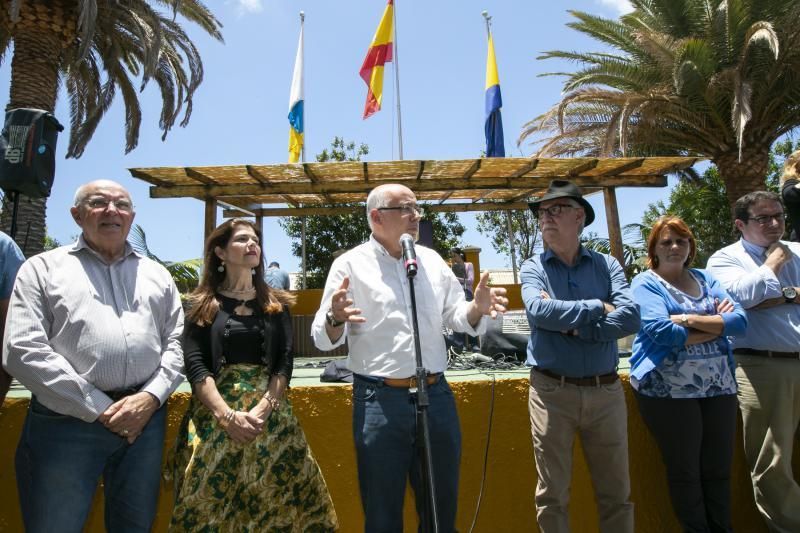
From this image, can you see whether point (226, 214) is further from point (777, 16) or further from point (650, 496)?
point (777, 16)

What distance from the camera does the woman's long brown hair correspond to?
2.62 meters

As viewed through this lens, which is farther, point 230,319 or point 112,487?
point 230,319

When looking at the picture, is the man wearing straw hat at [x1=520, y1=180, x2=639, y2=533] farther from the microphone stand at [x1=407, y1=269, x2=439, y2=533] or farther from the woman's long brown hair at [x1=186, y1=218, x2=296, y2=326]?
the woman's long brown hair at [x1=186, y1=218, x2=296, y2=326]

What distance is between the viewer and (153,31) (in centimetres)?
1031

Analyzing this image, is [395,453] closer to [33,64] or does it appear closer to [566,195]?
[566,195]

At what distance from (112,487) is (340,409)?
50.0 inches

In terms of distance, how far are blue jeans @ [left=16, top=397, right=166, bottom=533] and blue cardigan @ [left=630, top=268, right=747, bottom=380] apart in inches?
100

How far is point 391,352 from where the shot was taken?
245 centimetres

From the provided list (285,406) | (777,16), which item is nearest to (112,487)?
(285,406)

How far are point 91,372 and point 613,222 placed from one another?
7.80 meters

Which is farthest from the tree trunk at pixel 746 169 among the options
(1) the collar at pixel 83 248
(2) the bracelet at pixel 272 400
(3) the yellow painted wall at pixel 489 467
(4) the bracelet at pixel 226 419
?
(1) the collar at pixel 83 248

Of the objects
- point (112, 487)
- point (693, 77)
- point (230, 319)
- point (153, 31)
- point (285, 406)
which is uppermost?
point (153, 31)

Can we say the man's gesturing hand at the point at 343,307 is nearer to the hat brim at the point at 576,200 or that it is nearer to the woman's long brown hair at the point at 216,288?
the woman's long brown hair at the point at 216,288

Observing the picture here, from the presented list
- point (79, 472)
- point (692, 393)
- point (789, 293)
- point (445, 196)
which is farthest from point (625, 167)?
point (79, 472)
